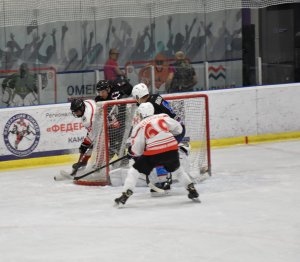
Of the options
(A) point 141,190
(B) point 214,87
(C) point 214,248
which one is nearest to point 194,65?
(B) point 214,87

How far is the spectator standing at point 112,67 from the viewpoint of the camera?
11.6 meters

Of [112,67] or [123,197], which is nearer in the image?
[123,197]

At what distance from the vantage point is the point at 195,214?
7797 mm

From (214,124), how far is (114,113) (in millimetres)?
2485

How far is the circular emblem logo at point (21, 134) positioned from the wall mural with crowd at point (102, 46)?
0.30 meters

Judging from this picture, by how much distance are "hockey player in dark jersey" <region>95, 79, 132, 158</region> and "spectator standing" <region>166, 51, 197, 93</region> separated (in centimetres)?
222

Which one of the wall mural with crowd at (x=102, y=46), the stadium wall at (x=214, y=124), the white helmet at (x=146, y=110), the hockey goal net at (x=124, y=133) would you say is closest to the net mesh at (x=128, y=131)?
the hockey goal net at (x=124, y=133)

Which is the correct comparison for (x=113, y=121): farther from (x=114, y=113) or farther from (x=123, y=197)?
(x=123, y=197)

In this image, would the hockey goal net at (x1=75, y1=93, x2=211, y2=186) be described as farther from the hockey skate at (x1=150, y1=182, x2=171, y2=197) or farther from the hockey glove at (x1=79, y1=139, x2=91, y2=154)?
the hockey skate at (x1=150, y1=182, x2=171, y2=197)

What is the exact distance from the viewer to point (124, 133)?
9.45 m

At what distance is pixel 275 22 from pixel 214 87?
1.70 meters

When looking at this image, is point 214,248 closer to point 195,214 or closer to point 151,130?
point 195,214

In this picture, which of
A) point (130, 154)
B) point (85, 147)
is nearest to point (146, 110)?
point (130, 154)

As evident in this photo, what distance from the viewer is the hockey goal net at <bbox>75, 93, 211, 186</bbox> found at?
30.3 feet
